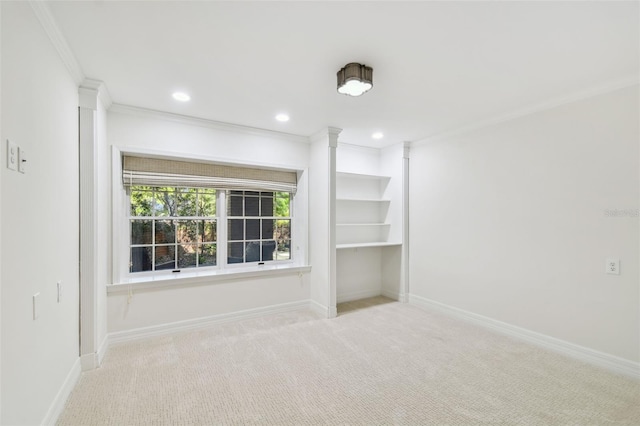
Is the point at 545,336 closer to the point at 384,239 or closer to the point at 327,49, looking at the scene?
the point at 384,239

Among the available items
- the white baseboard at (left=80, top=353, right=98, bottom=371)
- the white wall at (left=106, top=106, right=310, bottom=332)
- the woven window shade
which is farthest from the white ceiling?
the white baseboard at (left=80, top=353, right=98, bottom=371)

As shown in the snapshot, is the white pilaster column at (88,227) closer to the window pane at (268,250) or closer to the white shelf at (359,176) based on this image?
the window pane at (268,250)

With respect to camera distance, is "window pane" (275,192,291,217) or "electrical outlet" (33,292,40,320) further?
"window pane" (275,192,291,217)

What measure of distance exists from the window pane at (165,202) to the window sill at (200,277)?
74cm

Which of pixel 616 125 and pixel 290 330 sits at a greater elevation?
pixel 616 125

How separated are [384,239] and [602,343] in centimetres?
281

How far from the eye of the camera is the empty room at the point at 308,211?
5.79 ft

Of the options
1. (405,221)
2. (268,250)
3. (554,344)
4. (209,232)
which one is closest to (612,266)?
(554,344)

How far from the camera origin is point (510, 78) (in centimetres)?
250

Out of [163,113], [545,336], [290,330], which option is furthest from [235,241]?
[545,336]

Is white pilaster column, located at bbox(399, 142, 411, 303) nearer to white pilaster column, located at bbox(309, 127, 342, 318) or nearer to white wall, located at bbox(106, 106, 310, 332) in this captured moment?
white pilaster column, located at bbox(309, 127, 342, 318)

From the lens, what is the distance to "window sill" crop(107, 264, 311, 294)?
3131mm

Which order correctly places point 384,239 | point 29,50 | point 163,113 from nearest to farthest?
point 29,50 < point 163,113 < point 384,239

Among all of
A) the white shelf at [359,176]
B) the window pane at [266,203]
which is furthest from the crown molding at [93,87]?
the white shelf at [359,176]
